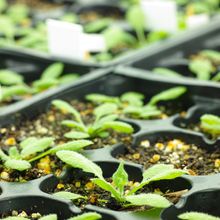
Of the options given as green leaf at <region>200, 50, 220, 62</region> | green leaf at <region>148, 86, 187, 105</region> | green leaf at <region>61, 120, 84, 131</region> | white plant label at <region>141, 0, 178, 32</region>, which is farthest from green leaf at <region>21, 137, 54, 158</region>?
white plant label at <region>141, 0, 178, 32</region>

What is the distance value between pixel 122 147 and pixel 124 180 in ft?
0.71

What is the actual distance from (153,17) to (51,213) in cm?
109

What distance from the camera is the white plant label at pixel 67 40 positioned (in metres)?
1.62

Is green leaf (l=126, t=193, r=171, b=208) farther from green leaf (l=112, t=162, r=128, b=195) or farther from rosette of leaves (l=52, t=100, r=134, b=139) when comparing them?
rosette of leaves (l=52, t=100, r=134, b=139)

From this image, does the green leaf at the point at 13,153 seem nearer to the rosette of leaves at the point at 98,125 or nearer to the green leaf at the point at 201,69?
the rosette of leaves at the point at 98,125

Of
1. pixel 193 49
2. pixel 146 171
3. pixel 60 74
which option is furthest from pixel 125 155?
pixel 193 49

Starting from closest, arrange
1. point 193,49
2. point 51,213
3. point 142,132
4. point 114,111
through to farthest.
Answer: point 51,213 → point 142,132 → point 114,111 → point 193,49

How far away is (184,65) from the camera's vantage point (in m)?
1.71

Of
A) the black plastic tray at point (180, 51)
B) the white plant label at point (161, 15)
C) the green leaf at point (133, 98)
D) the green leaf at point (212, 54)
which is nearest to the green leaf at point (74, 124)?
the green leaf at point (133, 98)

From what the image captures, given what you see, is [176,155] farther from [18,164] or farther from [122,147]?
[18,164]

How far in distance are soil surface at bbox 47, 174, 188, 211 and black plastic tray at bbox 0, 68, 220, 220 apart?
2 cm

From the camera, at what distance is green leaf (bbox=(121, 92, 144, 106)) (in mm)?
1482

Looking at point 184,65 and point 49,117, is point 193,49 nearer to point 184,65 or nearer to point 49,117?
point 184,65

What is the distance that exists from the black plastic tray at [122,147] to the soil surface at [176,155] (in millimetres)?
16
